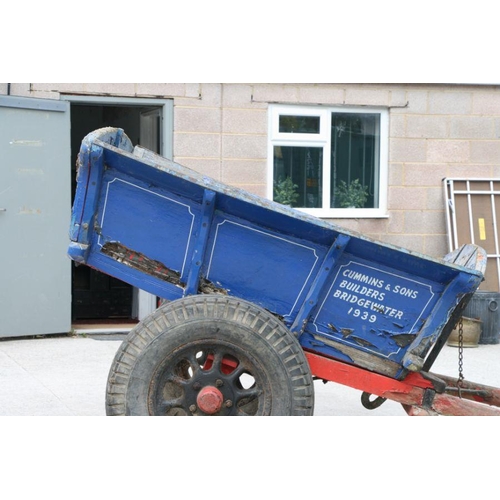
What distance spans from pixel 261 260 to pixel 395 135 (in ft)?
19.5

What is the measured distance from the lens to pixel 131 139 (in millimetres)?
12125

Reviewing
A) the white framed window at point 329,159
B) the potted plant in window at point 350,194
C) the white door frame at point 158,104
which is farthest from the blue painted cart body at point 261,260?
the potted plant in window at point 350,194

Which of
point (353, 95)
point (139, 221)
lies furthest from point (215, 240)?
point (353, 95)

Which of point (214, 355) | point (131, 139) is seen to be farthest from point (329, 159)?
point (214, 355)

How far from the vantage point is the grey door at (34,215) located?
30.7 ft

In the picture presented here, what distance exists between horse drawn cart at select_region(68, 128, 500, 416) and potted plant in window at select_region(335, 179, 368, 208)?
5.43 meters

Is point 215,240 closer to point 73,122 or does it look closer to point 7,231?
point 7,231

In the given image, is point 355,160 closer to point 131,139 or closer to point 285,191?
point 285,191

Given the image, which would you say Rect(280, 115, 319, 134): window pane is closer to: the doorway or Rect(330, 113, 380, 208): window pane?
Rect(330, 113, 380, 208): window pane

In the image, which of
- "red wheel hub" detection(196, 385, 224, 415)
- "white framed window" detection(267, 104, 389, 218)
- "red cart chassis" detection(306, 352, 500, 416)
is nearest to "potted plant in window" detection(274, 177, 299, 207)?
"white framed window" detection(267, 104, 389, 218)

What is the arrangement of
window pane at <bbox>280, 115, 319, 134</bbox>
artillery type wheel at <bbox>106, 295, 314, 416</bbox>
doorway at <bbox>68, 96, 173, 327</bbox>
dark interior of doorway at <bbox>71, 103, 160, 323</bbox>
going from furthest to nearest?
dark interior of doorway at <bbox>71, 103, 160, 323</bbox> < window pane at <bbox>280, 115, 319, 134</bbox> < doorway at <bbox>68, 96, 173, 327</bbox> < artillery type wheel at <bbox>106, 295, 314, 416</bbox>

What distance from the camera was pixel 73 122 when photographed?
1338cm

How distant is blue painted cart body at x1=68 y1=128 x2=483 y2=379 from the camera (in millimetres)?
4934

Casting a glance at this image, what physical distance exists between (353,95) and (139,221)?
5902 millimetres
